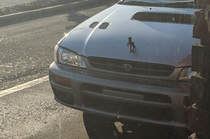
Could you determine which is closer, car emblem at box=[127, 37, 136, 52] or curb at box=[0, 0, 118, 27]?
car emblem at box=[127, 37, 136, 52]

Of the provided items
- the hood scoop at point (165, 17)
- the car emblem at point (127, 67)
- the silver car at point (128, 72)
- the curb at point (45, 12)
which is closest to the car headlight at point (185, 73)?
the silver car at point (128, 72)

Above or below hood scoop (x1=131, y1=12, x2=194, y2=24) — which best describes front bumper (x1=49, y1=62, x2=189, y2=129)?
below

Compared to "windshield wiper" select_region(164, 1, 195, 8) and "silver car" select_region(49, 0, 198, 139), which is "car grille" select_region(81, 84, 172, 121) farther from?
"windshield wiper" select_region(164, 1, 195, 8)

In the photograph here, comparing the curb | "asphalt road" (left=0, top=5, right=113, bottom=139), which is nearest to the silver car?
"asphalt road" (left=0, top=5, right=113, bottom=139)

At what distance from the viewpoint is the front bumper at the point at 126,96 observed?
2.82m

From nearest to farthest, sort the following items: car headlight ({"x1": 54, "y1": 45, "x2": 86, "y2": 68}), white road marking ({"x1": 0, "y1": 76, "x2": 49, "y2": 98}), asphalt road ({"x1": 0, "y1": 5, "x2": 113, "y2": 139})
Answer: car headlight ({"x1": 54, "y1": 45, "x2": 86, "y2": 68})
asphalt road ({"x1": 0, "y1": 5, "x2": 113, "y2": 139})
white road marking ({"x1": 0, "y1": 76, "x2": 49, "y2": 98})

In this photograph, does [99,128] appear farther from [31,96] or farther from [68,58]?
[31,96]

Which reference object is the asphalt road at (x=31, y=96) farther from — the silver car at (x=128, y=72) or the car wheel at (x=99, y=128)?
the silver car at (x=128, y=72)

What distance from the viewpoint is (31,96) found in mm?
4430

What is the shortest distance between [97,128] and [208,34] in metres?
1.85

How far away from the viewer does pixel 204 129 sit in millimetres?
2363

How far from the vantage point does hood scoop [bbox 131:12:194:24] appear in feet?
11.7

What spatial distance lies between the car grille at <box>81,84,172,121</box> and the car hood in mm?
322

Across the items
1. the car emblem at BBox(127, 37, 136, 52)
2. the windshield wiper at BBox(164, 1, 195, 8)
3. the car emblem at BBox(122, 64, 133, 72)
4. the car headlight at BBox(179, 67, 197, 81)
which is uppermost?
the windshield wiper at BBox(164, 1, 195, 8)
